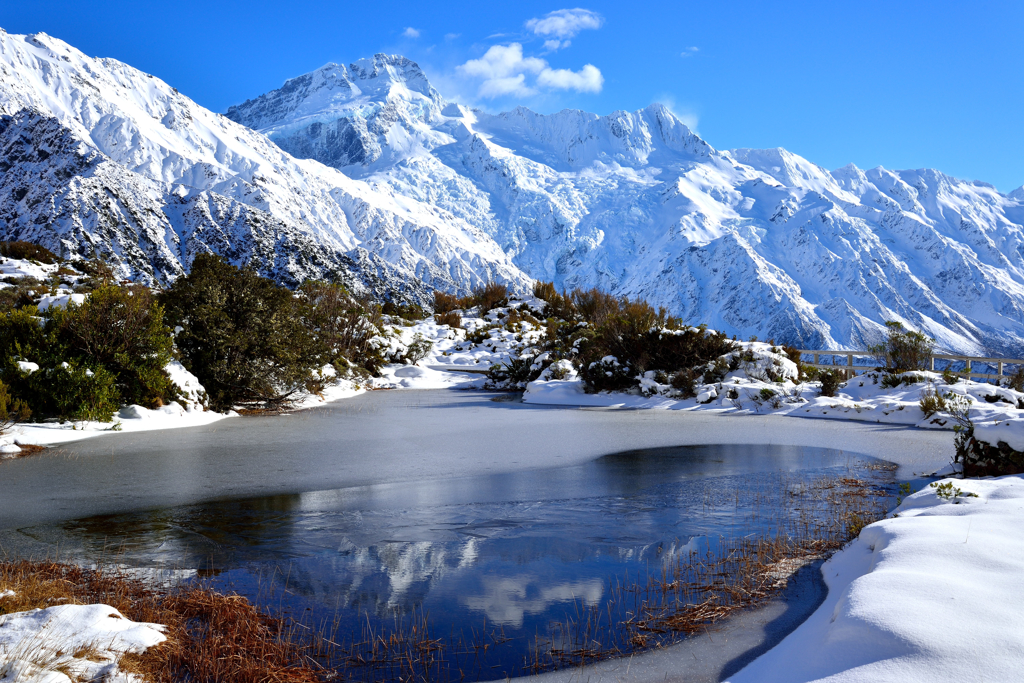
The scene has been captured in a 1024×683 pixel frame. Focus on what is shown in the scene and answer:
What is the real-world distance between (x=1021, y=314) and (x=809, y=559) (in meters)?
223

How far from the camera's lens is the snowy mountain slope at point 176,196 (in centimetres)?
11156

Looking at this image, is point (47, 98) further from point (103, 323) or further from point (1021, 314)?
point (1021, 314)

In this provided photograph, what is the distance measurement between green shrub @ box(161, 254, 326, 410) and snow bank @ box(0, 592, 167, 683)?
10.8 m

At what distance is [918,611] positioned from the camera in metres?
3.24

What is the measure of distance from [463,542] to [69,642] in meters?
2.80

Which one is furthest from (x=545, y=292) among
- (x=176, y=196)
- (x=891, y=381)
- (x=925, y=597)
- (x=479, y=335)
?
(x=176, y=196)

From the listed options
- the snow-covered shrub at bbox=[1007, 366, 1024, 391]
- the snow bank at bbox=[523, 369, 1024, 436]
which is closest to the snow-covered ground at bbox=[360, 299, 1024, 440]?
the snow bank at bbox=[523, 369, 1024, 436]

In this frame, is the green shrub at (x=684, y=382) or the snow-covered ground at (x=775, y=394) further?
the green shrub at (x=684, y=382)

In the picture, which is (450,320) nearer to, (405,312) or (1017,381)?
(405,312)

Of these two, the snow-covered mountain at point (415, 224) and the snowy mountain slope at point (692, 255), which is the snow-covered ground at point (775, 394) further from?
the snowy mountain slope at point (692, 255)

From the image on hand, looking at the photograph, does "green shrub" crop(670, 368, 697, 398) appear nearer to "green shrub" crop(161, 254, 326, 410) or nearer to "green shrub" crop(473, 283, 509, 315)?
"green shrub" crop(161, 254, 326, 410)

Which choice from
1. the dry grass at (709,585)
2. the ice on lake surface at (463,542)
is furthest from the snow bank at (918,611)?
the ice on lake surface at (463,542)

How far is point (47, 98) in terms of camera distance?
14938cm

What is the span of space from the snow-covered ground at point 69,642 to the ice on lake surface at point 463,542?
0.90 m
